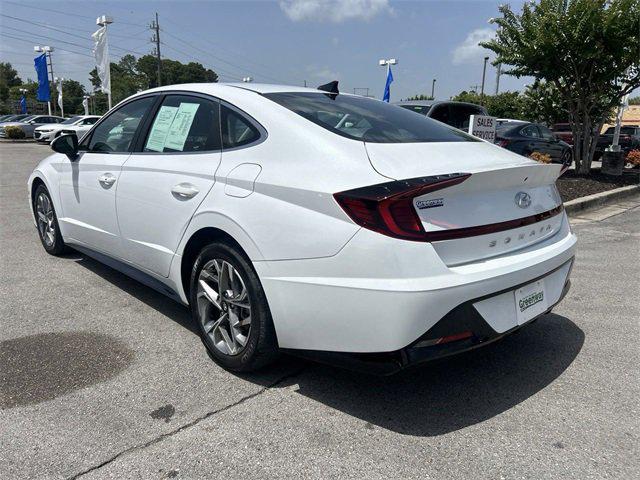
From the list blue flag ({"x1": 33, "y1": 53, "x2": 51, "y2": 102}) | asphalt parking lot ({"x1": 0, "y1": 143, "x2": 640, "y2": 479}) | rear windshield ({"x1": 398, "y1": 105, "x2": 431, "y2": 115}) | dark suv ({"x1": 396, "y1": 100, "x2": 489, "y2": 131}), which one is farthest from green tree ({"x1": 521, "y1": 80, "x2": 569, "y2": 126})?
blue flag ({"x1": 33, "y1": 53, "x2": 51, "y2": 102})

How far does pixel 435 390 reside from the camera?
9.37 feet

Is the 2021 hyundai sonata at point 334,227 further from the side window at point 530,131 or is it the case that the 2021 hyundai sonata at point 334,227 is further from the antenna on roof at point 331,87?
the side window at point 530,131

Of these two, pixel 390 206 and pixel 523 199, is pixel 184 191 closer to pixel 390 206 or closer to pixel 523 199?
pixel 390 206

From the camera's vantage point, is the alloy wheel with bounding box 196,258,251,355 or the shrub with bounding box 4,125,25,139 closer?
the alloy wheel with bounding box 196,258,251,355

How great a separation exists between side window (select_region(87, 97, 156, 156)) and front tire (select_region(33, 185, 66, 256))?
1.07 m

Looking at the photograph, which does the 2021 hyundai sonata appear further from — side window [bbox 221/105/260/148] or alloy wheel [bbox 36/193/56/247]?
alloy wheel [bbox 36/193/56/247]

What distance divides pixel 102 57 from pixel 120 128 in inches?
853

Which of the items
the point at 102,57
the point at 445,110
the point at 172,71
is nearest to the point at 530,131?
the point at 445,110

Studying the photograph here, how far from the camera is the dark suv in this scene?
1007 centimetres

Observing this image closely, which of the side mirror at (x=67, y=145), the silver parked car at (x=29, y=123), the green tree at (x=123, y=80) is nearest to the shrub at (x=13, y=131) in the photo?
the silver parked car at (x=29, y=123)

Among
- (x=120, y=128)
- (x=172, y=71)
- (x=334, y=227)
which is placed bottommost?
(x=334, y=227)

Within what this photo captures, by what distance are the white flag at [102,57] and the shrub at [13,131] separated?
8.51m

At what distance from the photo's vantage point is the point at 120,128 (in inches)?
161

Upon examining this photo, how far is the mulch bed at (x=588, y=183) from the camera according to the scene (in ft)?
33.0
